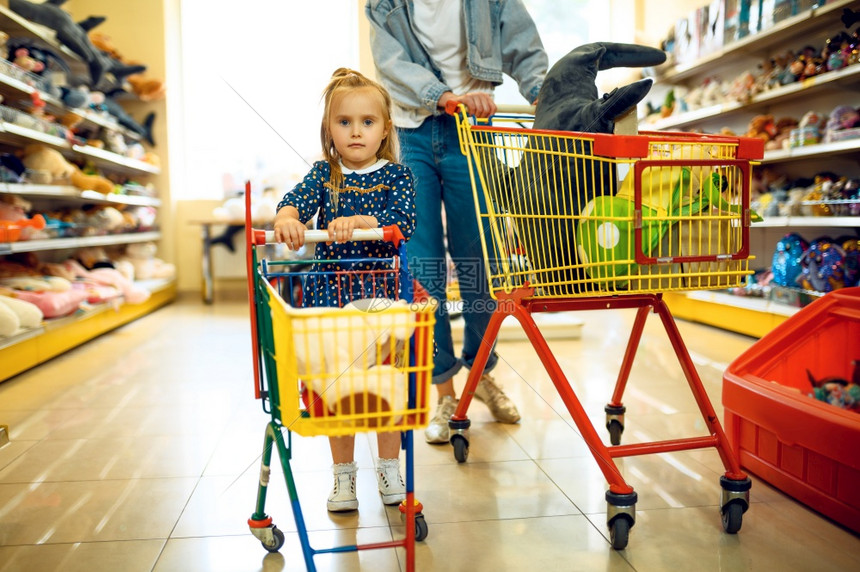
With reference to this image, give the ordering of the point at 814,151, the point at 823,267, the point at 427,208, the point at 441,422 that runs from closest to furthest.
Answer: the point at 427,208 < the point at 441,422 < the point at 823,267 < the point at 814,151

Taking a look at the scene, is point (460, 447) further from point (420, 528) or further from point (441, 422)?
point (420, 528)

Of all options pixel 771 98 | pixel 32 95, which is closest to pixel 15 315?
pixel 32 95

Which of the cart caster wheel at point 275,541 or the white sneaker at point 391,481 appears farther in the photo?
the white sneaker at point 391,481

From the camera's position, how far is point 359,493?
1.65m

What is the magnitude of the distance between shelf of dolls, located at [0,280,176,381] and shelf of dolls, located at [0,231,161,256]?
35 cm

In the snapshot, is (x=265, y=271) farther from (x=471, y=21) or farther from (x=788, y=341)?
(x=788, y=341)

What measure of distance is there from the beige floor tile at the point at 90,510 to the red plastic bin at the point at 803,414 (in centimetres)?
135

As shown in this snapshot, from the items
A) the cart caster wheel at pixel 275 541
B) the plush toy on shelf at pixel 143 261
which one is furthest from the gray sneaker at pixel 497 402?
the plush toy on shelf at pixel 143 261

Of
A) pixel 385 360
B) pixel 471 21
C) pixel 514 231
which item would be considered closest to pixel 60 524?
pixel 385 360

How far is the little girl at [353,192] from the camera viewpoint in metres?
1.46

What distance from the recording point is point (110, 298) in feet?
12.8

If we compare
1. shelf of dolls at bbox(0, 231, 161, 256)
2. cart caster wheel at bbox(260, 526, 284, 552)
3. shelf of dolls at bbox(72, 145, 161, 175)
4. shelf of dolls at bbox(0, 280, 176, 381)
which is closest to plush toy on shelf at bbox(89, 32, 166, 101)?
shelf of dolls at bbox(72, 145, 161, 175)

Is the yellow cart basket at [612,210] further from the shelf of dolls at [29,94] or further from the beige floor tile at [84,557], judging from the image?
the shelf of dolls at [29,94]

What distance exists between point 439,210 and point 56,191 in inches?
100
